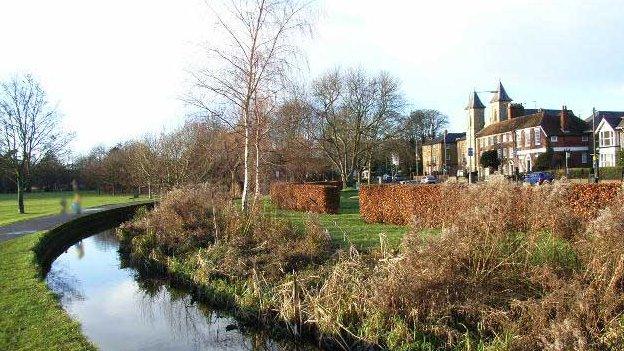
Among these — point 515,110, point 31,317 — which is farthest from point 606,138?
point 31,317

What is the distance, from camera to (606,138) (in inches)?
2263

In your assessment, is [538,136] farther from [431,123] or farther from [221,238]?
[221,238]

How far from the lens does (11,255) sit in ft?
54.3

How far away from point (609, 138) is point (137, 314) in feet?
188

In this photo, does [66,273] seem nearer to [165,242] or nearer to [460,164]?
[165,242]

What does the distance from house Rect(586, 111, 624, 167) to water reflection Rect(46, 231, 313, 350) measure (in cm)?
5342

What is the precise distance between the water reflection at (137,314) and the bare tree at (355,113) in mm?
37848

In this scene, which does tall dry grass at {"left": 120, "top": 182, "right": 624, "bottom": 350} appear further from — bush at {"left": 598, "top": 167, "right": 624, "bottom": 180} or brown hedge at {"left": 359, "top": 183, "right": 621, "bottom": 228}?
bush at {"left": 598, "top": 167, "right": 624, "bottom": 180}

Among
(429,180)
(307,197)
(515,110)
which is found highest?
(515,110)

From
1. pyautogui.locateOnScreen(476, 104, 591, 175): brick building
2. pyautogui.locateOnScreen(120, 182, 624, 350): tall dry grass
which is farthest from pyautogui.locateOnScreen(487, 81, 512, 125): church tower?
pyautogui.locateOnScreen(120, 182, 624, 350): tall dry grass

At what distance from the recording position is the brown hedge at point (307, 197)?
27.6m

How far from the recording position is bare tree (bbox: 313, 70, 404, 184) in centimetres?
5444

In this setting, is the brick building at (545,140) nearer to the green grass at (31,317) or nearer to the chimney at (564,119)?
the chimney at (564,119)

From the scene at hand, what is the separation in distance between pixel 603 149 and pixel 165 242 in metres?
53.9
